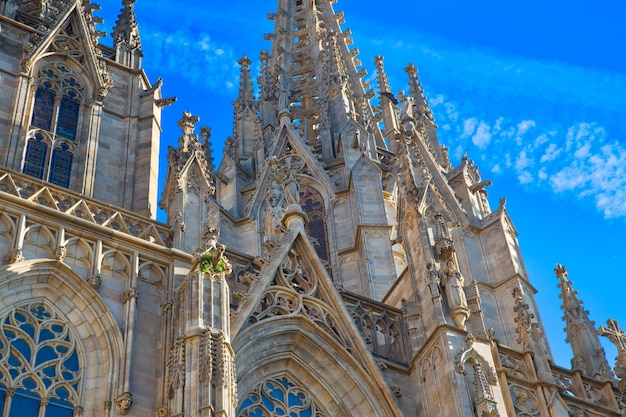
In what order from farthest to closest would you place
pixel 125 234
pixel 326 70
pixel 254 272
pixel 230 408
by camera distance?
1. pixel 326 70
2. pixel 254 272
3. pixel 125 234
4. pixel 230 408

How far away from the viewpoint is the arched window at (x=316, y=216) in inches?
1214

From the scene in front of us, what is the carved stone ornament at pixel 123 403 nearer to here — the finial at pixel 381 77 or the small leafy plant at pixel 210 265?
the small leafy plant at pixel 210 265

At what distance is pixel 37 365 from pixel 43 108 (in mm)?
8519

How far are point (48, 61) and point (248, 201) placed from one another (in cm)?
991

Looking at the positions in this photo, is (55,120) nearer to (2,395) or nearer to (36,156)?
(36,156)

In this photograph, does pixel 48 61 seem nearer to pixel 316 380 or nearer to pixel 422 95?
pixel 316 380

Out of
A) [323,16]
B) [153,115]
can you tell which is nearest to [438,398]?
[153,115]

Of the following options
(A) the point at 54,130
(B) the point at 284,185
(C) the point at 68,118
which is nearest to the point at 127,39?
(C) the point at 68,118

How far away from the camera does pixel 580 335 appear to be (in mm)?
23938

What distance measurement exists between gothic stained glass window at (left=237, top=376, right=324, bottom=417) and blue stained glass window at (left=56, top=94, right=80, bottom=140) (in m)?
7.58

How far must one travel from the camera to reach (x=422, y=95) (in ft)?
138

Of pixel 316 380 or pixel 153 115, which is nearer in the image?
pixel 316 380

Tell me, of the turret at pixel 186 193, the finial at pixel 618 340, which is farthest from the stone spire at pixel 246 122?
the finial at pixel 618 340

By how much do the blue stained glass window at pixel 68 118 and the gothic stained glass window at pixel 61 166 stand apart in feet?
1.32
